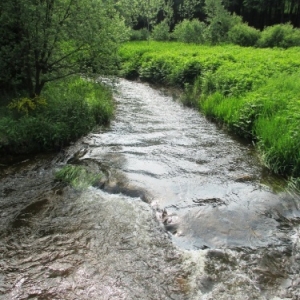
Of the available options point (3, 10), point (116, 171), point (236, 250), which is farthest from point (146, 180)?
point (3, 10)

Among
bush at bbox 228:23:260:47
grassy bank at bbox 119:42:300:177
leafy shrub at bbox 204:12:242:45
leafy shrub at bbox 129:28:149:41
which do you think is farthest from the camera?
leafy shrub at bbox 129:28:149:41

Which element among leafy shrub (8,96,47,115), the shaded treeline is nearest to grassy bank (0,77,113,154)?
leafy shrub (8,96,47,115)

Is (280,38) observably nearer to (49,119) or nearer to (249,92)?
(249,92)

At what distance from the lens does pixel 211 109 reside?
11.9 meters

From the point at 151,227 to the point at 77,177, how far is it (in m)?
2.33

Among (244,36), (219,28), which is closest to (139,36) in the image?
(219,28)

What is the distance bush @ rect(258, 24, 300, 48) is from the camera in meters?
25.0

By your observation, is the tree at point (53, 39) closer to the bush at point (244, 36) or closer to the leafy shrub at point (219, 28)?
the bush at point (244, 36)

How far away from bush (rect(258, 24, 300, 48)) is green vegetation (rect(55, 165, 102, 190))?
72.2 feet

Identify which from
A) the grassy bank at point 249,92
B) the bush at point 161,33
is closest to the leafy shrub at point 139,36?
the bush at point 161,33

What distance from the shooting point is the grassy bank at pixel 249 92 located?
7.90 m

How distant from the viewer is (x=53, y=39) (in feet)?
30.8

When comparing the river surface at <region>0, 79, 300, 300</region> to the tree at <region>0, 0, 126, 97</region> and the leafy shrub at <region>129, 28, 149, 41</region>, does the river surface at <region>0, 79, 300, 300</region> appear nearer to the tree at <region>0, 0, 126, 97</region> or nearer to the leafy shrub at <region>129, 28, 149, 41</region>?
the tree at <region>0, 0, 126, 97</region>

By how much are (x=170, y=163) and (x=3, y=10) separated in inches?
226
